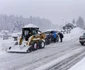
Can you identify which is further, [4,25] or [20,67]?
[4,25]

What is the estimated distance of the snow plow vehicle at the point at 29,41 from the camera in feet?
60.2

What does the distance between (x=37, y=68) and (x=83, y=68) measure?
242cm

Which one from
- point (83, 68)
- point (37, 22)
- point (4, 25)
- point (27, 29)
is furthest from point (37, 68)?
point (37, 22)

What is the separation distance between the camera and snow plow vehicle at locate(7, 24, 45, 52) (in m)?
18.3

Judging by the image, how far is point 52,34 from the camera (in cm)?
2997

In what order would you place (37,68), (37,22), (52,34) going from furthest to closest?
(37,22) → (52,34) → (37,68)

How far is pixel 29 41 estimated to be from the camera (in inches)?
747

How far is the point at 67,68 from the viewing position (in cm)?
1165

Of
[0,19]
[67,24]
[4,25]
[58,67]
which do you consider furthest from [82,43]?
[0,19]

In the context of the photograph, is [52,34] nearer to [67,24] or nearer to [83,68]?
[83,68]

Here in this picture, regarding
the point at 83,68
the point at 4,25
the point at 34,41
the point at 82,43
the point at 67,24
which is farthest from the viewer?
the point at 4,25

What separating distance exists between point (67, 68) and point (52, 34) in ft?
60.4

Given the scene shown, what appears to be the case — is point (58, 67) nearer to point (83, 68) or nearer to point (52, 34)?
point (83, 68)

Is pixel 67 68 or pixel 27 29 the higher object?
pixel 27 29
